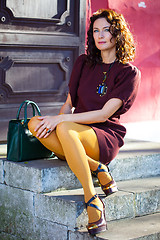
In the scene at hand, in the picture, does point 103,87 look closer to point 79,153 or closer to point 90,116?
point 90,116

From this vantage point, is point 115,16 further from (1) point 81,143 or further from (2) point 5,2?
(2) point 5,2

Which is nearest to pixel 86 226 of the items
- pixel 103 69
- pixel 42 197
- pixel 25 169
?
pixel 42 197

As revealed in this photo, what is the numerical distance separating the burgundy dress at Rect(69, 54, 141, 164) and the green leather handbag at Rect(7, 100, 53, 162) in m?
0.40

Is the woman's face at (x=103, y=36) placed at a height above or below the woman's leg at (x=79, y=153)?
above

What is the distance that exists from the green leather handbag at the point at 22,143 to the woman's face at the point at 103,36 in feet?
2.16

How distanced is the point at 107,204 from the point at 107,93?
2.56ft

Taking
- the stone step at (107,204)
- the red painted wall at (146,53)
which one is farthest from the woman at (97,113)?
the red painted wall at (146,53)

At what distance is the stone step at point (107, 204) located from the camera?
3307 millimetres

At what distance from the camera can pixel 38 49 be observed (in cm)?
485

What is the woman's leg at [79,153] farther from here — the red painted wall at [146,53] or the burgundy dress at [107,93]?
the red painted wall at [146,53]

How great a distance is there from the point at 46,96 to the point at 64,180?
150 centimetres

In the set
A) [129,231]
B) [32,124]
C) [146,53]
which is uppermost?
[146,53]

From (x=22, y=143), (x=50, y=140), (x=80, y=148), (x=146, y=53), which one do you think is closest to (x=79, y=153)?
(x=80, y=148)


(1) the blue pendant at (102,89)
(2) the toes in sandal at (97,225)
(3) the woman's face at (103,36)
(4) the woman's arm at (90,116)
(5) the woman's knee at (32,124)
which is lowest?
(2) the toes in sandal at (97,225)
